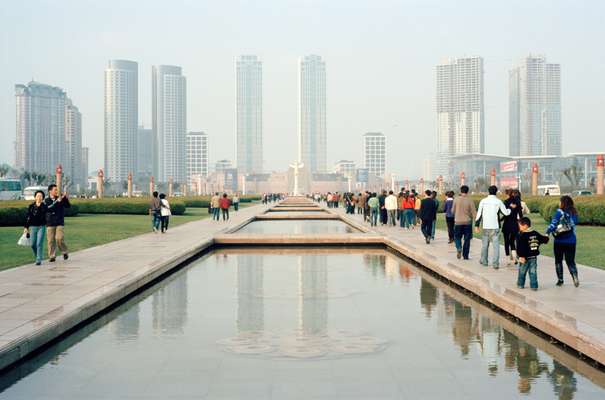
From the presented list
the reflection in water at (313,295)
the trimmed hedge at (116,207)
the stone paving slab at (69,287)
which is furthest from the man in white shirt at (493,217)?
the trimmed hedge at (116,207)

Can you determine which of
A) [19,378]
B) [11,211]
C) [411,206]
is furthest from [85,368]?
[11,211]


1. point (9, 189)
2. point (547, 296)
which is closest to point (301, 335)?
point (547, 296)

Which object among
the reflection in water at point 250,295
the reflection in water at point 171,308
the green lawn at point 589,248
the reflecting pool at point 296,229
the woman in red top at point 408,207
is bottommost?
the reflection in water at point 171,308

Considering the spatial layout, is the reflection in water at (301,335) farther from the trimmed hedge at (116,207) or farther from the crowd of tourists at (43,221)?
the trimmed hedge at (116,207)

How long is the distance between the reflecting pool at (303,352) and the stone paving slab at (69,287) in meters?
0.21

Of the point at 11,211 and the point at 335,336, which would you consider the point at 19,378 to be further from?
the point at 11,211

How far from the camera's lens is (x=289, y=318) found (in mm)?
8852

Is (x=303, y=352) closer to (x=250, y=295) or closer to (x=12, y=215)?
(x=250, y=295)

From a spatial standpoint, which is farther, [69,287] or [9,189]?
[9,189]

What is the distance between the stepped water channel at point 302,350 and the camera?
5.75m

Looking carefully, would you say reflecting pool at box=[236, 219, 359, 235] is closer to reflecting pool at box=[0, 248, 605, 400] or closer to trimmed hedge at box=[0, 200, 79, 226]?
trimmed hedge at box=[0, 200, 79, 226]

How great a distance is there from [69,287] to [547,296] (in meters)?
6.92

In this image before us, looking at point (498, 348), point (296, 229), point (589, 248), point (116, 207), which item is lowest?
point (498, 348)

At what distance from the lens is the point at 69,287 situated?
1034 cm
